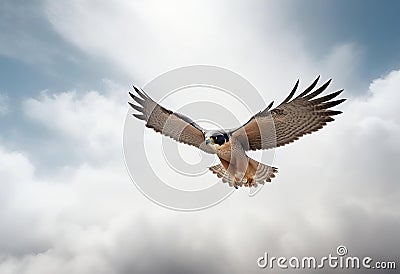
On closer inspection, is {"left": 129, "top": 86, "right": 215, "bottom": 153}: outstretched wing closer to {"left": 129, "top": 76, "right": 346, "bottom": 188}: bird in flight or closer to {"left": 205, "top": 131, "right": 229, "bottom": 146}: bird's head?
{"left": 129, "top": 76, "right": 346, "bottom": 188}: bird in flight

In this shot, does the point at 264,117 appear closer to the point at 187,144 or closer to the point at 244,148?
the point at 244,148

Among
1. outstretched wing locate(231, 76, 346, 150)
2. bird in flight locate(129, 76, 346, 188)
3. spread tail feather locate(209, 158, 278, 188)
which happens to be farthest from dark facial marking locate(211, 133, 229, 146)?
spread tail feather locate(209, 158, 278, 188)

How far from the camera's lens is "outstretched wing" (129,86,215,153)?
13469 millimetres

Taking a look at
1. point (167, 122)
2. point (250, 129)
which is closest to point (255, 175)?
point (250, 129)

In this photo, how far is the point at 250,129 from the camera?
12.6 m

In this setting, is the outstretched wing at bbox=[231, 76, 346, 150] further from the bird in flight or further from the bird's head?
the bird's head

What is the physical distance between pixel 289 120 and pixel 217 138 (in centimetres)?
Answer: 242

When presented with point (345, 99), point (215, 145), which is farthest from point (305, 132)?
point (215, 145)

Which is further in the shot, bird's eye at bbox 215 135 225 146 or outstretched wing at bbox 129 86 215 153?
outstretched wing at bbox 129 86 215 153

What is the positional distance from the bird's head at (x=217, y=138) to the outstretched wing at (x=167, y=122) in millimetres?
1070

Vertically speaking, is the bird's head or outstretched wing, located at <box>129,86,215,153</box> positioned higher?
outstretched wing, located at <box>129,86,215,153</box>

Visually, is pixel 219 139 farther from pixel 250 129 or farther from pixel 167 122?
pixel 167 122

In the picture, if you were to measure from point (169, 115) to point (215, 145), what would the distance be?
2.12 m

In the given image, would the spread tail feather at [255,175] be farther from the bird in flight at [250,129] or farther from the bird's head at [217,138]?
the bird's head at [217,138]
